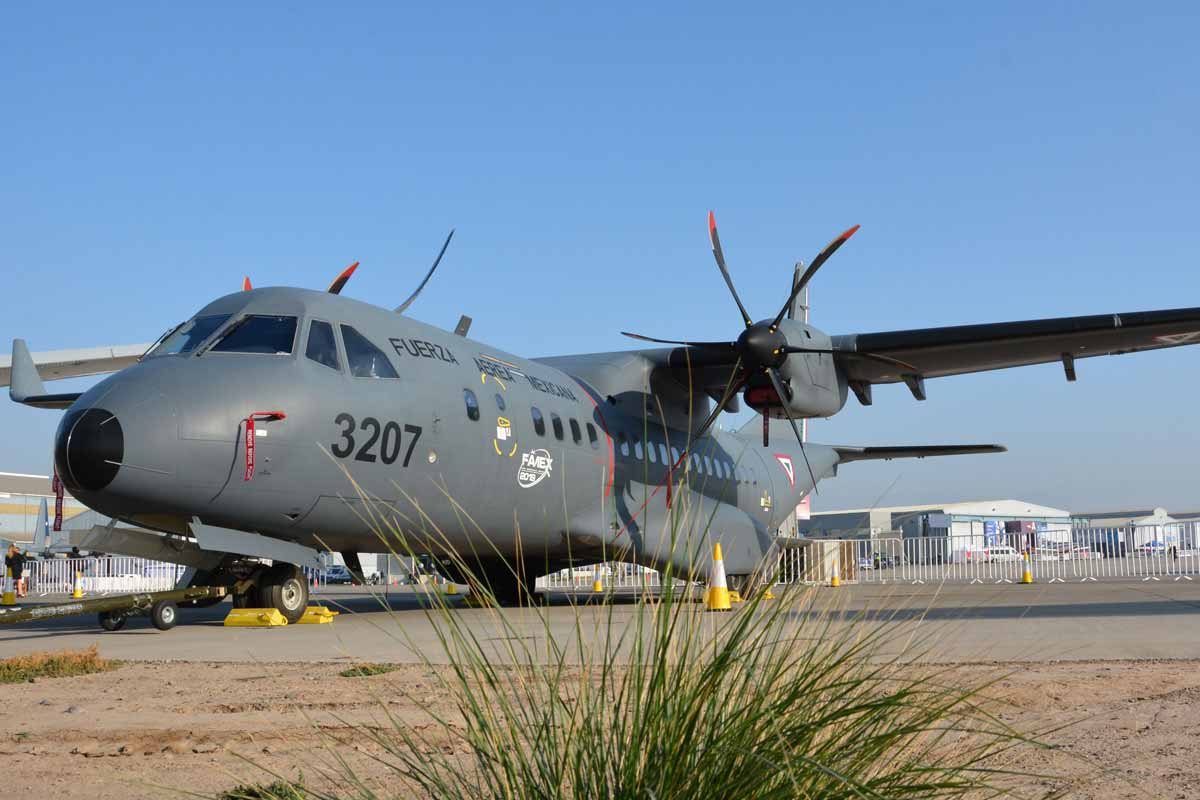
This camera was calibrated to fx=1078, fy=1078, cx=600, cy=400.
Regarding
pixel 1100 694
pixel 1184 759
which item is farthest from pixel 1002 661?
pixel 1184 759

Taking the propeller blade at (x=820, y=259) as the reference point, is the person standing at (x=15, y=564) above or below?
below

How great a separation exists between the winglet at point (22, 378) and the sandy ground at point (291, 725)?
359 inches

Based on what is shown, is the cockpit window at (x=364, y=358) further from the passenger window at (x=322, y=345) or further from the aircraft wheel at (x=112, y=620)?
the aircraft wheel at (x=112, y=620)

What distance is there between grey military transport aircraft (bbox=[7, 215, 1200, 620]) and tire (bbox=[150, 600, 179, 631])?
0.53 m

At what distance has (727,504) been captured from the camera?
1984cm

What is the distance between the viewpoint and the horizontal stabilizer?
897 inches

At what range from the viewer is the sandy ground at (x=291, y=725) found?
4027mm

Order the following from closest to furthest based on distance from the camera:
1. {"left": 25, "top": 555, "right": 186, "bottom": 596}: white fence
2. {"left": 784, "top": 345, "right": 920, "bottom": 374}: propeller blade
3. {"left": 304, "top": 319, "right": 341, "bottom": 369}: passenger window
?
{"left": 304, "top": 319, "right": 341, "bottom": 369}: passenger window → {"left": 784, "top": 345, "right": 920, "bottom": 374}: propeller blade → {"left": 25, "top": 555, "right": 186, "bottom": 596}: white fence

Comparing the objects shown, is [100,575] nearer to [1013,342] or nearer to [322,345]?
[322,345]

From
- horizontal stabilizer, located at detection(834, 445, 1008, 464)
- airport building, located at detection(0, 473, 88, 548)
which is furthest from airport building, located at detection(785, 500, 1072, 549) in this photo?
airport building, located at detection(0, 473, 88, 548)

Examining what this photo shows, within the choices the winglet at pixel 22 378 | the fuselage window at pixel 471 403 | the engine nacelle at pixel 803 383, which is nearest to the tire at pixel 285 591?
the fuselage window at pixel 471 403

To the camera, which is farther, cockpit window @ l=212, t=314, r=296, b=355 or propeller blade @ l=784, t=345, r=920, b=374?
propeller blade @ l=784, t=345, r=920, b=374

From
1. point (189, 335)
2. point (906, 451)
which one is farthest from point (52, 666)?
point (906, 451)

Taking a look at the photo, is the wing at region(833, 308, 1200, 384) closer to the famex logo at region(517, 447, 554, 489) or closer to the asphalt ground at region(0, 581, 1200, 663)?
the asphalt ground at region(0, 581, 1200, 663)
